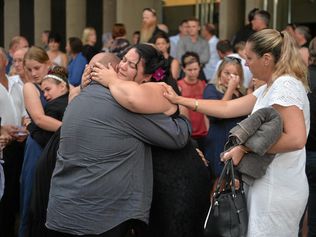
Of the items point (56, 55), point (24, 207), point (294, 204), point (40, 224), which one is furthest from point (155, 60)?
point (56, 55)

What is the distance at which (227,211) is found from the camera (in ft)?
11.7

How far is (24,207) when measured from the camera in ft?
18.5

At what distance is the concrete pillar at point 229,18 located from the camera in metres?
12.5

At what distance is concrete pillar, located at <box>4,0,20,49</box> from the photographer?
18.9 metres

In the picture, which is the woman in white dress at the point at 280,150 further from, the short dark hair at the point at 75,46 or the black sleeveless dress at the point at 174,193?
the short dark hair at the point at 75,46

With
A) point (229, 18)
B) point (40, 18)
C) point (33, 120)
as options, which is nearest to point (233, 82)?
point (33, 120)

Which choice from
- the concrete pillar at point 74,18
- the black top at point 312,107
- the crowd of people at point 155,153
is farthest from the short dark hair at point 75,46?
the crowd of people at point 155,153

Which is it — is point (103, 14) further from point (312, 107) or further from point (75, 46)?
point (312, 107)

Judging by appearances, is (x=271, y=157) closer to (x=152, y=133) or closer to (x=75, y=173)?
(x=152, y=133)

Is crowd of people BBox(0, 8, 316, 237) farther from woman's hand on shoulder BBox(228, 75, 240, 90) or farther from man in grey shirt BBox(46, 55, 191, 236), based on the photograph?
woman's hand on shoulder BBox(228, 75, 240, 90)

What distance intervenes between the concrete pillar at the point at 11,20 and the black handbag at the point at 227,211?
16258 millimetres

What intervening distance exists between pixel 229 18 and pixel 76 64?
13.6 ft

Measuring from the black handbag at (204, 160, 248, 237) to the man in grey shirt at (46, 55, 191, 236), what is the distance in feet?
1.30

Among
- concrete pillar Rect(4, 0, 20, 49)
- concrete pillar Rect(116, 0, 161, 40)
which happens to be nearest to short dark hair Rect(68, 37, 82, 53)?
concrete pillar Rect(116, 0, 161, 40)
